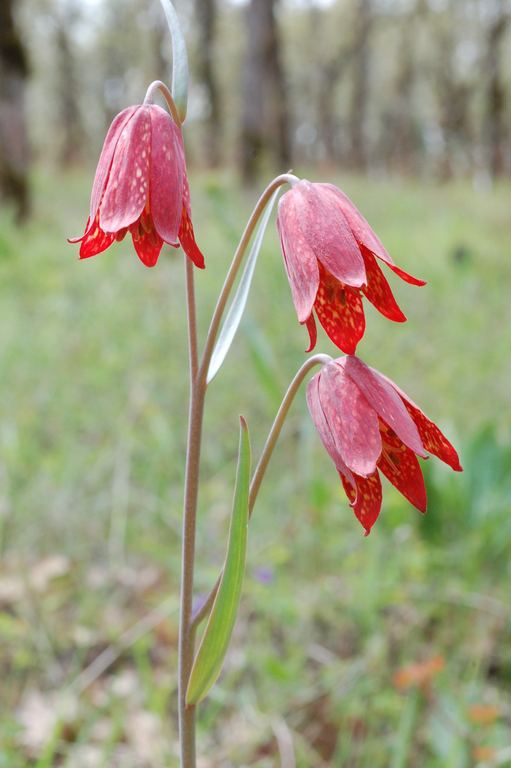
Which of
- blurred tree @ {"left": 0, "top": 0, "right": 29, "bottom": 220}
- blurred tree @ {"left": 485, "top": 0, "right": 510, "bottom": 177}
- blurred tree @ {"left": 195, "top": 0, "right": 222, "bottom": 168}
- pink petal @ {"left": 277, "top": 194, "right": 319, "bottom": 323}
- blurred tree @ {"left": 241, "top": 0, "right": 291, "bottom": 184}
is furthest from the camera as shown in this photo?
blurred tree @ {"left": 195, "top": 0, "right": 222, "bottom": 168}

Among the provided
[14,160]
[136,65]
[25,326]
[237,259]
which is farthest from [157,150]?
[136,65]

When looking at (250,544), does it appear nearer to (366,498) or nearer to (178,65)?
(366,498)

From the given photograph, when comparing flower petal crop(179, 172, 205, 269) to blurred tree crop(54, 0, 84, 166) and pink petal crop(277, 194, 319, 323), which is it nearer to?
pink petal crop(277, 194, 319, 323)

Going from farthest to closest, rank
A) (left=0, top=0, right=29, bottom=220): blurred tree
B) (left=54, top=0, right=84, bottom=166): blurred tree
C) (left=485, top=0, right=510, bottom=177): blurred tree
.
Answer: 1. (left=54, top=0, right=84, bottom=166): blurred tree
2. (left=485, top=0, right=510, bottom=177): blurred tree
3. (left=0, top=0, right=29, bottom=220): blurred tree

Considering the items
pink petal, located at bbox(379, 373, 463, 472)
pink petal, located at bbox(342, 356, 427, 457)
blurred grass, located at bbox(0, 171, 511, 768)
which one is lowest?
blurred grass, located at bbox(0, 171, 511, 768)

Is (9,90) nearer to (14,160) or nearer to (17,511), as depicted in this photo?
(14,160)

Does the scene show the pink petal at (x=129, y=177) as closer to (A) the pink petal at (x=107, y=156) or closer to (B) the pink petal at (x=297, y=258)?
(A) the pink petal at (x=107, y=156)

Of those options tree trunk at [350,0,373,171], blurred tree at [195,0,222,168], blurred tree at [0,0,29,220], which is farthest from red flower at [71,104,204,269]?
tree trunk at [350,0,373,171]

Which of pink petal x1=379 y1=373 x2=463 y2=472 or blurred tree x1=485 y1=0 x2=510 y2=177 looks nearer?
pink petal x1=379 y1=373 x2=463 y2=472
